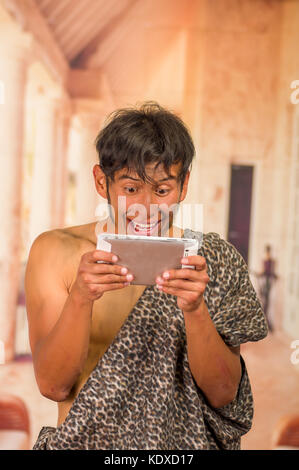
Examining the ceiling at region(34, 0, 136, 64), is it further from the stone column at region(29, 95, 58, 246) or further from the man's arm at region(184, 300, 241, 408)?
the man's arm at region(184, 300, 241, 408)

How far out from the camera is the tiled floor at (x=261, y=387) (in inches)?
98.0

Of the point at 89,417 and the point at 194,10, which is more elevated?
the point at 194,10

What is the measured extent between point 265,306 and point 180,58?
1344 millimetres

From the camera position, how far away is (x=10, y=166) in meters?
2.36

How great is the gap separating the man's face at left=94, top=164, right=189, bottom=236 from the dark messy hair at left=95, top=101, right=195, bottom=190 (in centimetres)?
2

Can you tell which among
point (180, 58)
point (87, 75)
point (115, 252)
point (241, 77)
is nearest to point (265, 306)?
point (241, 77)

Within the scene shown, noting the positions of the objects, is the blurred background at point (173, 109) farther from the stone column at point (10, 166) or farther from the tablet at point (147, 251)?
the tablet at point (147, 251)

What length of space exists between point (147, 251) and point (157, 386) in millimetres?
370

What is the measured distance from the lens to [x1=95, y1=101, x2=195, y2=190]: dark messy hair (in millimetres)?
1157

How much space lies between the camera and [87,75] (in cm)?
A: 250

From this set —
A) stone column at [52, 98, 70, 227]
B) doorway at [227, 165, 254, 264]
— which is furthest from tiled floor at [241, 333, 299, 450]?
stone column at [52, 98, 70, 227]

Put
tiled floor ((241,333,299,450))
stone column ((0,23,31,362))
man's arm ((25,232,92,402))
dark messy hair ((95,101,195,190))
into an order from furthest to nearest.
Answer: tiled floor ((241,333,299,450))
stone column ((0,23,31,362))
dark messy hair ((95,101,195,190))
man's arm ((25,232,92,402))

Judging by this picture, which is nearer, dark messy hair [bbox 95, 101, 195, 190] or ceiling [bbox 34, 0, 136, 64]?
dark messy hair [bbox 95, 101, 195, 190]

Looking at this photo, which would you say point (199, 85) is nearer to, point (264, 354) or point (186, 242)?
point (264, 354)
